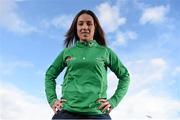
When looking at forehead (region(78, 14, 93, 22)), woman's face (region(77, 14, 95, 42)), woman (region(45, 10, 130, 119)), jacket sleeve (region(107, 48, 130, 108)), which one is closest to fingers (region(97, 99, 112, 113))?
woman (region(45, 10, 130, 119))

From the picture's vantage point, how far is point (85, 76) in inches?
158

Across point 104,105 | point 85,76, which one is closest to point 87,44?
point 85,76

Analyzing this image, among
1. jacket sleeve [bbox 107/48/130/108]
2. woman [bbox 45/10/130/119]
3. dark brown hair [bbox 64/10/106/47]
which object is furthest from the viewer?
dark brown hair [bbox 64/10/106/47]

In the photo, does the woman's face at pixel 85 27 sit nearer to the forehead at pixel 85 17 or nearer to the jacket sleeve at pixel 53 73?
the forehead at pixel 85 17

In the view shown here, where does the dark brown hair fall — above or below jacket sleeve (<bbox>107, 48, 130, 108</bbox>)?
above

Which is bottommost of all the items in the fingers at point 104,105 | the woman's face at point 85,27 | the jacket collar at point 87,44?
the fingers at point 104,105

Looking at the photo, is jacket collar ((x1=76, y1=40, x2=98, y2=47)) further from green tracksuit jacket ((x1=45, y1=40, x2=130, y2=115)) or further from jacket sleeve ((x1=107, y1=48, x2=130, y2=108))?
jacket sleeve ((x1=107, y1=48, x2=130, y2=108))

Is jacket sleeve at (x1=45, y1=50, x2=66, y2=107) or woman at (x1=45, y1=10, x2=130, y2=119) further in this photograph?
jacket sleeve at (x1=45, y1=50, x2=66, y2=107)

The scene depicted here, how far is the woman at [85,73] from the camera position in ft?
12.8

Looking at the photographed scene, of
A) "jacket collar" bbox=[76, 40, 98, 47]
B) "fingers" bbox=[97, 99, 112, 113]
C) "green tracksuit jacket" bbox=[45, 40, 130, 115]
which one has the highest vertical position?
"jacket collar" bbox=[76, 40, 98, 47]

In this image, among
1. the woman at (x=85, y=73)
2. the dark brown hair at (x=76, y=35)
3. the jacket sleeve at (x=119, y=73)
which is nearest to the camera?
the woman at (x=85, y=73)

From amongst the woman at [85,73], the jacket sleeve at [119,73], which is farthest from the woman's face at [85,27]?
the jacket sleeve at [119,73]

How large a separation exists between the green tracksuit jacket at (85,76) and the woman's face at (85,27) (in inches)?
2.9

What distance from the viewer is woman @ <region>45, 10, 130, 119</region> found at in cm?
392
